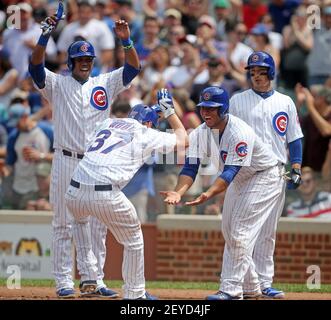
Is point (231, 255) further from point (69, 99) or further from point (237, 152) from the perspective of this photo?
point (69, 99)

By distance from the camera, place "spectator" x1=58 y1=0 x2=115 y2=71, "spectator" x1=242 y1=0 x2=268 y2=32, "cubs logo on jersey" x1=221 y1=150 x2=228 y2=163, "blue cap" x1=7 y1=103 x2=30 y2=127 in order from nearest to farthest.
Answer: "cubs logo on jersey" x1=221 y1=150 x2=228 y2=163 → "blue cap" x1=7 y1=103 x2=30 y2=127 → "spectator" x1=58 y1=0 x2=115 y2=71 → "spectator" x1=242 y1=0 x2=268 y2=32

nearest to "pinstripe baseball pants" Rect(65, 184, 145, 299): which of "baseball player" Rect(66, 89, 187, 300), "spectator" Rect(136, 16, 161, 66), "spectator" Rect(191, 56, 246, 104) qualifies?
"baseball player" Rect(66, 89, 187, 300)

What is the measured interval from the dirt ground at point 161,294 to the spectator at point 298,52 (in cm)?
574

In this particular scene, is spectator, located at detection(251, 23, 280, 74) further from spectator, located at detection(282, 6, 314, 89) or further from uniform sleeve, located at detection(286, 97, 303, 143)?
uniform sleeve, located at detection(286, 97, 303, 143)

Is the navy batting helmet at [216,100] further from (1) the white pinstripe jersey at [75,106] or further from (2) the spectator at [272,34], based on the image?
(2) the spectator at [272,34]

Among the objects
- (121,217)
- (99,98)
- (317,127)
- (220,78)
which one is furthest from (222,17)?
(121,217)

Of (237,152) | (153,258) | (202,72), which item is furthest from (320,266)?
(237,152)

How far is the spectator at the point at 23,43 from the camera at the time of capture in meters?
16.7

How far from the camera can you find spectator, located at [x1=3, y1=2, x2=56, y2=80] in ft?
54.9

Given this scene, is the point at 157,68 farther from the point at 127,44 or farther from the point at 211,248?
the point at 127,44

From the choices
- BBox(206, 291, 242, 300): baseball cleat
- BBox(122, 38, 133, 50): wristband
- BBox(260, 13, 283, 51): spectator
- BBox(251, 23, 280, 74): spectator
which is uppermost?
BBox(260, 13, 283, 51): spectator

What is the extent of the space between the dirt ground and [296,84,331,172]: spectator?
382 cm

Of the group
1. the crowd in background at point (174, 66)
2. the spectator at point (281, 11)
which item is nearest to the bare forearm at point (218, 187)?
the crowd in background at point (174, 66)

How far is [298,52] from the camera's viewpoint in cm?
1634
